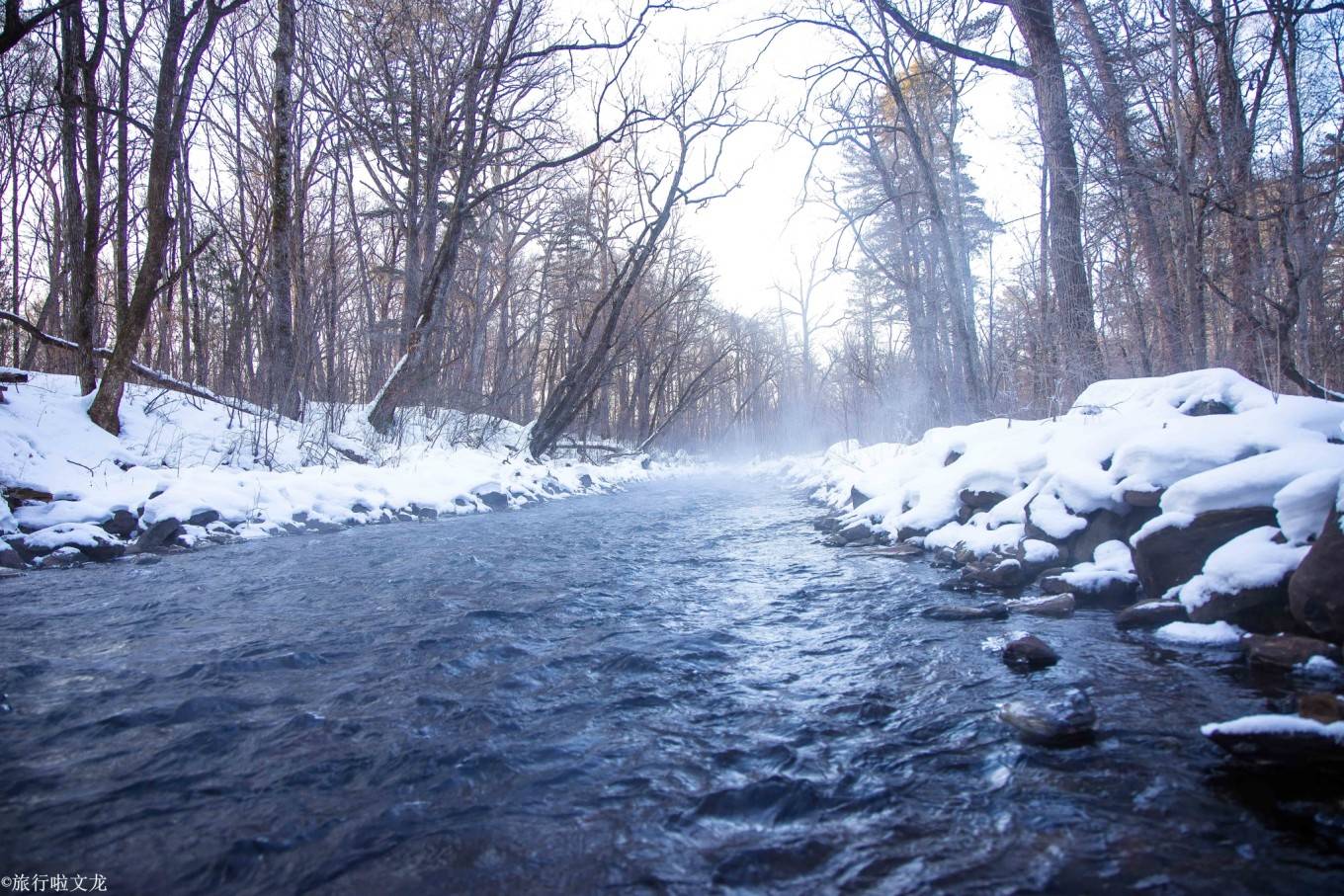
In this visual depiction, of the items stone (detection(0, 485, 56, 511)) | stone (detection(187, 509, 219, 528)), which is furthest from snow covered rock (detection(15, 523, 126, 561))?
stone (detection(187, 509, 219, 528))

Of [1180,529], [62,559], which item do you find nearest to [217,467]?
[62,559]

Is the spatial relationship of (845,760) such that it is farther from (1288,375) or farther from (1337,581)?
(1288,375)

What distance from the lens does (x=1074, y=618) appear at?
338cm

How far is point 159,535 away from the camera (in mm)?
5602

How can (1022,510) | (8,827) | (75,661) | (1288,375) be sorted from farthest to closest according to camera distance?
(1288,375) → (1022,510) → (75,661) → (8,827)

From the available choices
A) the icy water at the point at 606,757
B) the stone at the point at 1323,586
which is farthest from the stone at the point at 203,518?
the stone at the point at 1323,586

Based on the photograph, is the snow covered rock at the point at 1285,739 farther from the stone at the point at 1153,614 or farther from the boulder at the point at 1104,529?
the boulder at the point at 1104,529

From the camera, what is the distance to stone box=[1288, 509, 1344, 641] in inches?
95.7

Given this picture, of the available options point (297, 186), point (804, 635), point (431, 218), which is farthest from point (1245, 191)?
point (297, 186)

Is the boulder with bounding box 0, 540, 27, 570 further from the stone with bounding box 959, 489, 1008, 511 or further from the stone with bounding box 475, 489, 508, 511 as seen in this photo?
the stone with bounding box 959, 489, 1008, 511

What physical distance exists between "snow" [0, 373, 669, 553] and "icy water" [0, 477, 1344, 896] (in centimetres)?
263

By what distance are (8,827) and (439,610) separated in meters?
2.13

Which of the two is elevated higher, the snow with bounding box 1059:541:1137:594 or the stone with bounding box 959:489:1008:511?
the stone with bounding box 959:489:1008:511

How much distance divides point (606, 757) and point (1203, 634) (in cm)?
261
